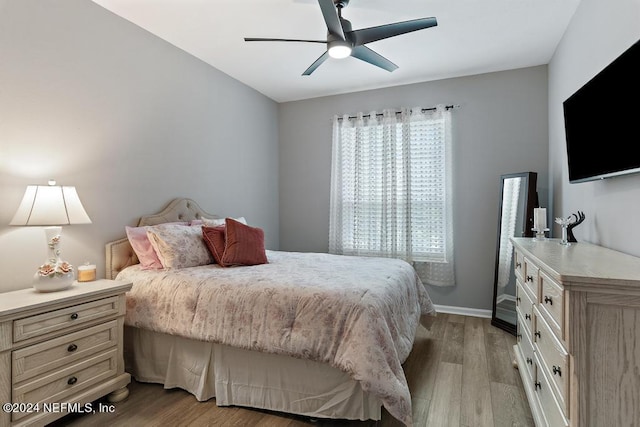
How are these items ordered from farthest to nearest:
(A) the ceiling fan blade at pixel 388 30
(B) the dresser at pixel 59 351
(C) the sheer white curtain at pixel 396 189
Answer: (C) the sheer white curtain at pixel 396 189 < (A) the ceiling fan blade at pixel 388 30 < (B) the dresser at pixel 59 351

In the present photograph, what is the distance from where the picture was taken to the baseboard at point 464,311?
3.69m

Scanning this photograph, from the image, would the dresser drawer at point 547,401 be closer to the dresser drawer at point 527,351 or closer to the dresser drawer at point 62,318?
the dresser drawer at point 527,351

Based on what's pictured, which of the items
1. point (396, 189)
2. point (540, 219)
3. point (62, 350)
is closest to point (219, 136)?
point (396, 189)

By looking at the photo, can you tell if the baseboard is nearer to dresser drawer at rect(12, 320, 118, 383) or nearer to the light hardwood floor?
the light hardwood floor

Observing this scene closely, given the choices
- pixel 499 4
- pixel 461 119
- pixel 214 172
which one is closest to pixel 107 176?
pixel 214 172

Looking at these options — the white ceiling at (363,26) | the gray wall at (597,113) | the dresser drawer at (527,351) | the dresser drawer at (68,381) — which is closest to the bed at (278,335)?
the dresser drawer at (68,381)

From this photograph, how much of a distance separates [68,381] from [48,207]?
3.31 ft

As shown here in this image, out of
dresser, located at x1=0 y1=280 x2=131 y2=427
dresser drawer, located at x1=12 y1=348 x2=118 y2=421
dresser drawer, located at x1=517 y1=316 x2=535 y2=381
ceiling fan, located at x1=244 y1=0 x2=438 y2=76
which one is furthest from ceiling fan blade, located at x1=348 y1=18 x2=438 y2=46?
dresser drawer, located at x1=12 y1=348 x2=118 y2=421

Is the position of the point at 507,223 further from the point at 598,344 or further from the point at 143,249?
the point at 143,249

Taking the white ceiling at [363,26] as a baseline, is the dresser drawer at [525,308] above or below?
below

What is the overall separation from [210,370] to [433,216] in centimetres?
287

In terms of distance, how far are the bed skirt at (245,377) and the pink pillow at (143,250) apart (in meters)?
0.47

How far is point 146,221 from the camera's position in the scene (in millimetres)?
2781

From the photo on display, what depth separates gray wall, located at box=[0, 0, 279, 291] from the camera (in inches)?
80.2
